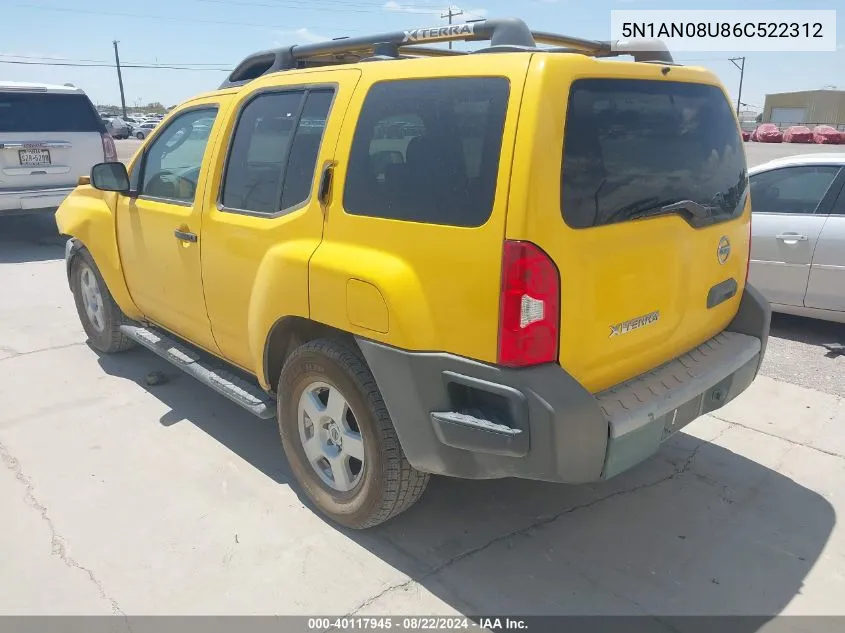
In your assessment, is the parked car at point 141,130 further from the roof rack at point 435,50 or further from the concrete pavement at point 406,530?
the concrete pavement at point 406,530

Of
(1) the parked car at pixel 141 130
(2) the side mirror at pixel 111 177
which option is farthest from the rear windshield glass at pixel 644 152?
(1) the parked car at pixel 141 130

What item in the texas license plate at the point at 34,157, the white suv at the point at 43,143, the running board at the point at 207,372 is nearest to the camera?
the running board at the point at 207,372

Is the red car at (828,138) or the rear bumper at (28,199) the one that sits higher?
the rear bumper at (28,199)

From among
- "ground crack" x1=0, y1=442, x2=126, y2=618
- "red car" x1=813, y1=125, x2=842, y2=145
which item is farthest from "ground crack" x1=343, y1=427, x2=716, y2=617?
"red car" x1=813, y1=125, x2=842, y2=145

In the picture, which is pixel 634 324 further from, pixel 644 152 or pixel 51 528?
pixel 51 528

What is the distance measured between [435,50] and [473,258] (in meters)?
1.87

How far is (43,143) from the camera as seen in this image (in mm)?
8805

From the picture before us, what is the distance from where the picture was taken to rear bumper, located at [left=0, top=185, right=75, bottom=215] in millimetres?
8578

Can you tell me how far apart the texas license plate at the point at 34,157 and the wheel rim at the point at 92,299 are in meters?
4.57

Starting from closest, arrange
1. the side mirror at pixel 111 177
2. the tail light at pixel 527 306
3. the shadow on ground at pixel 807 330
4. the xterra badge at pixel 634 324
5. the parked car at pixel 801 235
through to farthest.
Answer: the tail light at pixel 527 306
the xterra badge at pixel 634 324
the side mirror at pixel 111 177
the parked car at pixel 801 235
the shadow on ground at pixel 807 330

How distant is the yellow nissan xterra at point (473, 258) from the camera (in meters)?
2.29

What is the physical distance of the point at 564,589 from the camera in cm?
273

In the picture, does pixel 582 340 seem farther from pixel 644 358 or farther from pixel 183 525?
pixel 183 525

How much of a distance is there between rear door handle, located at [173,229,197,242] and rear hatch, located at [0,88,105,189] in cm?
633
